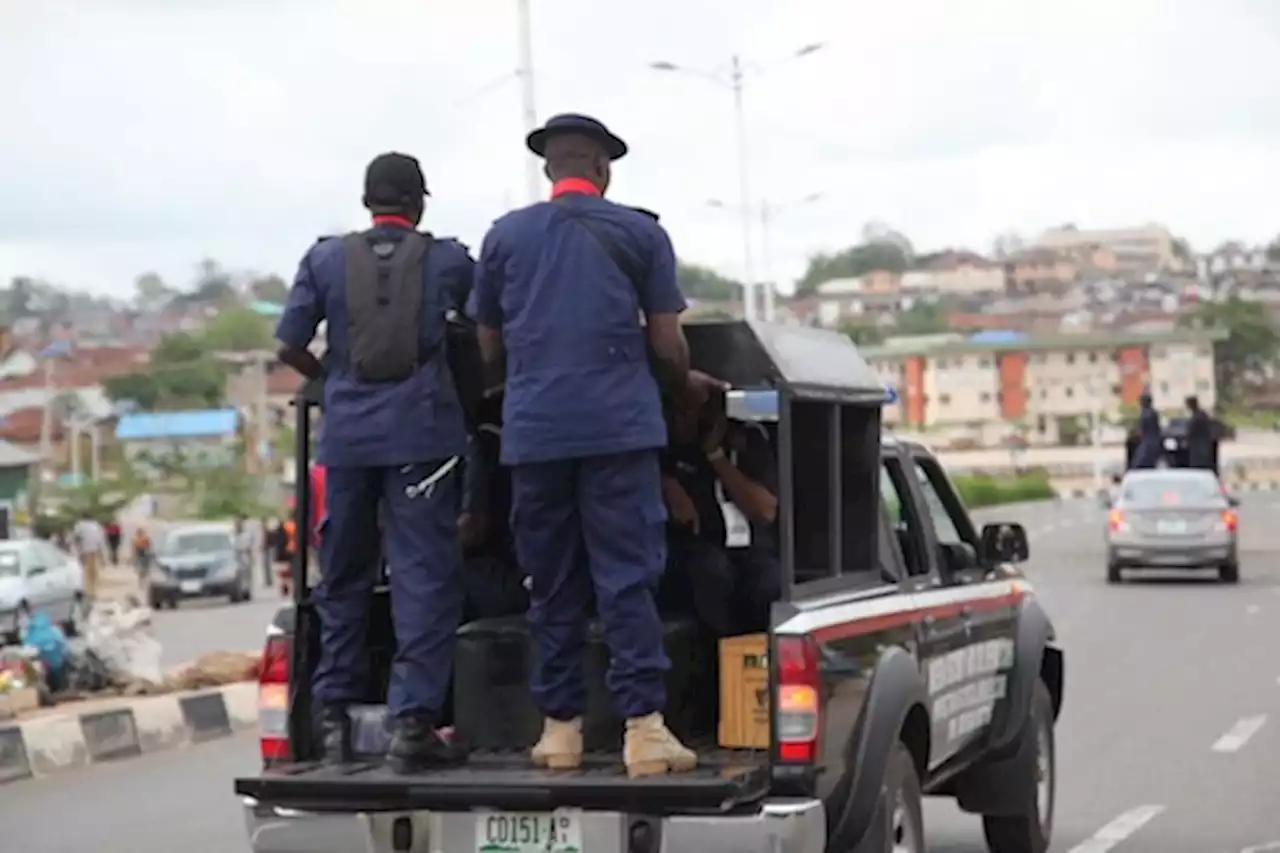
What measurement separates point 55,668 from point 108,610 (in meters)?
1.53

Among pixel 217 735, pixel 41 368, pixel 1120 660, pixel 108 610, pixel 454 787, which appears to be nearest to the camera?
pixel 454 787

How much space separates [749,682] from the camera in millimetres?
7250

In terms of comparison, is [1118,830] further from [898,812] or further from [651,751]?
[651,751]

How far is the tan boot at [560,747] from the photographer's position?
23.4 ft

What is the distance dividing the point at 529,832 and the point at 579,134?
6.26 feet

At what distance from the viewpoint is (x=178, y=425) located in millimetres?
139875

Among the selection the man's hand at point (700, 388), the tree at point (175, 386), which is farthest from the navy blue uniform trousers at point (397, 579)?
the tree at point (175, 386)

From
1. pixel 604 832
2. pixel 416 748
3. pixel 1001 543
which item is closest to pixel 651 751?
pixel 604 832

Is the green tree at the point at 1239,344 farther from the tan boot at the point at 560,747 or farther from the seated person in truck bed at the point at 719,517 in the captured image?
the tan boot at the point at 560,747

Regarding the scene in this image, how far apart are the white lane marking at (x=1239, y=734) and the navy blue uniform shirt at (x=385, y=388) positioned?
25.2 feet

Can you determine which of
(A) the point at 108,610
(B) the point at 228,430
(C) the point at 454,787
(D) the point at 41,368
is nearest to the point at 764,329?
(C) the point at 454,787

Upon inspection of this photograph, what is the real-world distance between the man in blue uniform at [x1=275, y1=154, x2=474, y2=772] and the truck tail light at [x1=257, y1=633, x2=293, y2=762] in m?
0.11

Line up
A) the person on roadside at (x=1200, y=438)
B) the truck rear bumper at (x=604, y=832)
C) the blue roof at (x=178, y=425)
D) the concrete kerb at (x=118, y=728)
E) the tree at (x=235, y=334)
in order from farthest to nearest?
the tree at (x=235, y=334)
the blue roof at (x=178, y=425)
the person on roadside at (x=1200, y=438)
the concrete kerb at (x=118, y=728)
the truck rear bumper at (x=604, y=832)

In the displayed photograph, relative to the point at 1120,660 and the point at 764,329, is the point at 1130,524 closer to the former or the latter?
the point at 1120,660
